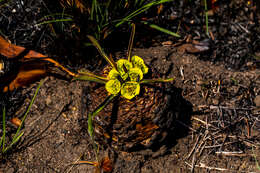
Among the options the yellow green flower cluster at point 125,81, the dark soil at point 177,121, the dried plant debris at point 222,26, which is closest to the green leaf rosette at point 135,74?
the yellow green flower cluster at point 125,81

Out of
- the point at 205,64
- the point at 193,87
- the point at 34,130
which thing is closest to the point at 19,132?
the point at 34,130

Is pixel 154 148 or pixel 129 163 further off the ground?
pixel 154 148

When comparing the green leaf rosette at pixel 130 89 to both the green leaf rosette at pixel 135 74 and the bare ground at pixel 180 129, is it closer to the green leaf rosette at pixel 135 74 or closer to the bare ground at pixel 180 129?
the green leaf rosette at pixel 135 74

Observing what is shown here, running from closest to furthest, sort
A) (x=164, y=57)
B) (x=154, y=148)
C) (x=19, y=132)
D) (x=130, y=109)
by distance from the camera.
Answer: (x=130, y=109)
(x=154, y=148)
(x=19, y=132)
(x=164, y=57)

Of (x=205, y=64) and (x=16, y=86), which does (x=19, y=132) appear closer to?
(x=16, y=86)

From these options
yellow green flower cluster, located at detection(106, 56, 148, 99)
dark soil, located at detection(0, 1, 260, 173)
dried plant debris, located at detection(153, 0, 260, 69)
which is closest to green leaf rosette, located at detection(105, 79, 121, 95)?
yellow green flower cluster, located at detection(106, 56, 148, 99)

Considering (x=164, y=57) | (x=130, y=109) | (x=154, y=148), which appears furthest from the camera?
(x=164, y=57)

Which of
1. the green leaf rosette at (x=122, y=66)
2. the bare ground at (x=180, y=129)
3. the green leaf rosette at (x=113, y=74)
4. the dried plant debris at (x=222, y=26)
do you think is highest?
the dried plant debris at (x=222, y=26)
